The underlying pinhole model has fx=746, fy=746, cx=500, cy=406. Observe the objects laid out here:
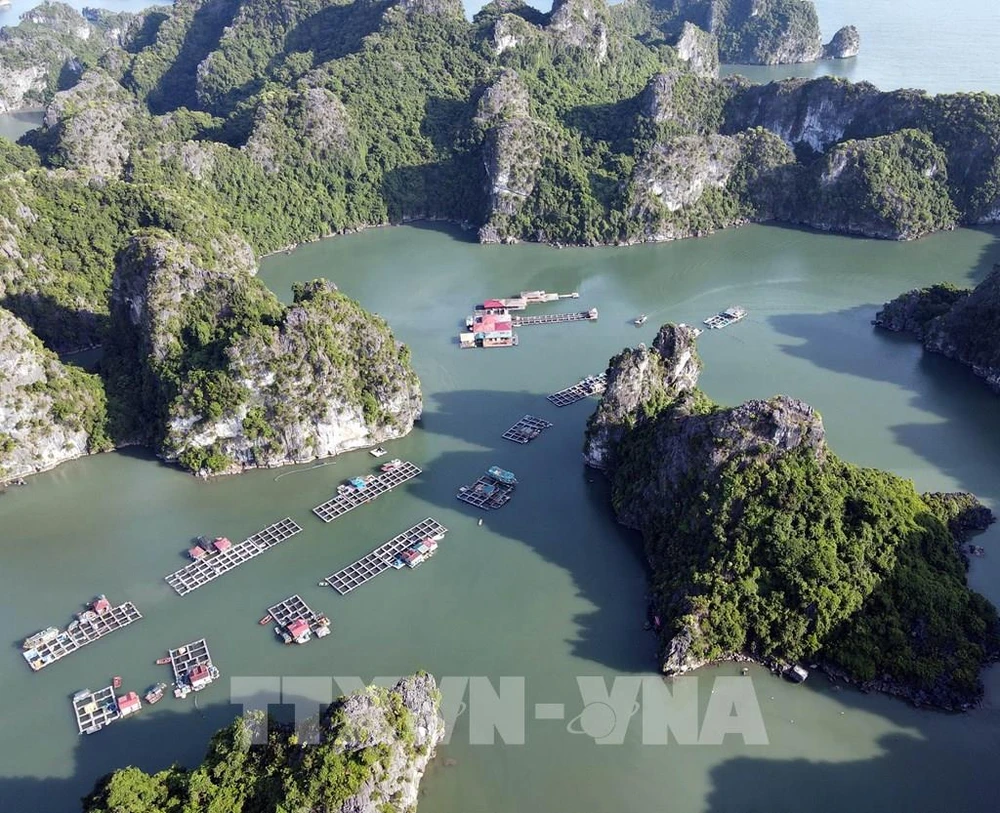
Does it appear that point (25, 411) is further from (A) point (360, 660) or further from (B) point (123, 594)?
(A) point (360, 660)

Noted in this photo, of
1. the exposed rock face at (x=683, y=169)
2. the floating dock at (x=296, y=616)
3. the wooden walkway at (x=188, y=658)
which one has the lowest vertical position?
the wooden walkway at (x=188, y=658)

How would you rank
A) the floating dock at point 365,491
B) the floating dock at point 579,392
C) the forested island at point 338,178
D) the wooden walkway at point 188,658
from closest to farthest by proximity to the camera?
the wooden walkway at point 188,658 → the floating dock at point 365,491 → the forested island at point 338,178 → the floating dock at point 579,392

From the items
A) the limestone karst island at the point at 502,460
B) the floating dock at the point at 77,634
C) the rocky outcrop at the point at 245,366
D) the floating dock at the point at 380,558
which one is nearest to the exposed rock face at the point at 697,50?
the limestone karst island at the point at 502,460

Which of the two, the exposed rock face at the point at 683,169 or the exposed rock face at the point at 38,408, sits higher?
the exposed rock face at the point at 683,169

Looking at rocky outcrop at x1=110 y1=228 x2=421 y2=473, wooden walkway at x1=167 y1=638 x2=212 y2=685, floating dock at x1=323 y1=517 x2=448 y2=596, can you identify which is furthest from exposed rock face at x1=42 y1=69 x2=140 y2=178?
wooden walkway at x1=167 y1=638 x2=212 y2=685

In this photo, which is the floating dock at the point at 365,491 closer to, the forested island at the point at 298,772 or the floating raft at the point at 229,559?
the floating raft at the point at 229,559

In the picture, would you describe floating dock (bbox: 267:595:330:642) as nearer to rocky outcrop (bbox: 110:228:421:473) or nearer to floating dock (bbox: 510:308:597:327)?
rocky outcrop (bbox: 110:228:421:473)

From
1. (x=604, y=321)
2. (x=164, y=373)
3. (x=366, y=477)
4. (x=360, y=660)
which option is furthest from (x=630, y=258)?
(x=360, y=660)
